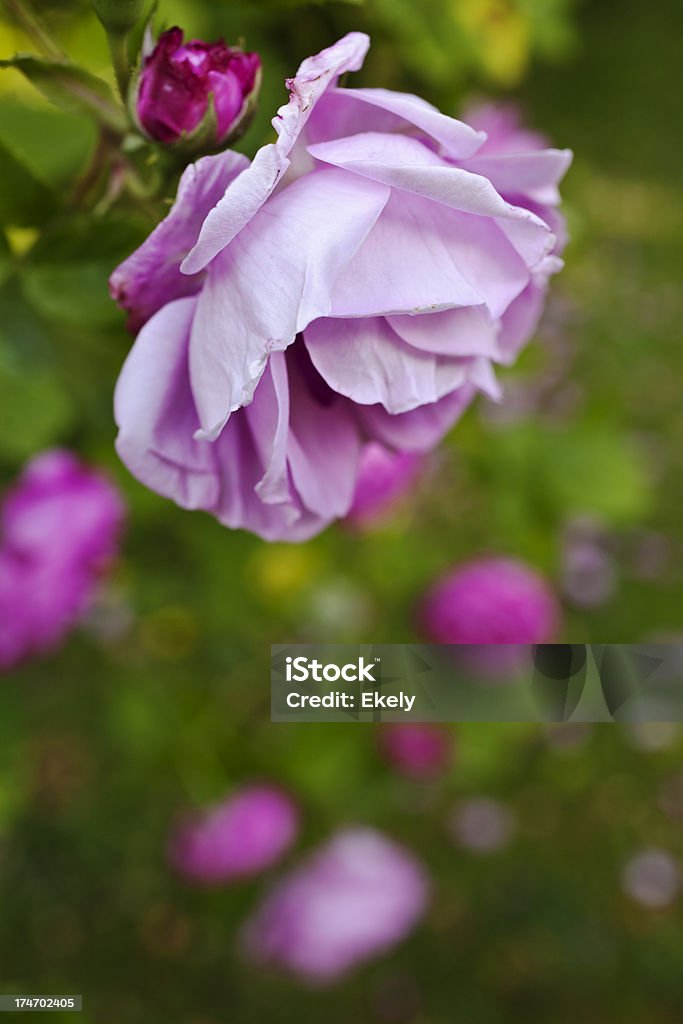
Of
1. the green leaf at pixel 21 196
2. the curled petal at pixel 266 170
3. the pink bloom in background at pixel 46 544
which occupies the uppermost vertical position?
the curled petal at pixel 266 170

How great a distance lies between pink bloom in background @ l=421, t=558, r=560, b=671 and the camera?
885 millimetres

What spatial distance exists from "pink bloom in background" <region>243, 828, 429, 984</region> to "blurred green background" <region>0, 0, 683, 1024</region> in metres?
0.07

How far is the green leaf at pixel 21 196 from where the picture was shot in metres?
0.38

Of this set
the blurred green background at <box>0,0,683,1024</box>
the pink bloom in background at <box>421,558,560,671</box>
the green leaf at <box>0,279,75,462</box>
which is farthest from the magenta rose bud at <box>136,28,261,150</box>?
the pink bloom in background at <box>421,558,560,671</box>

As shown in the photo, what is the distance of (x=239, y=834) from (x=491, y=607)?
32cm

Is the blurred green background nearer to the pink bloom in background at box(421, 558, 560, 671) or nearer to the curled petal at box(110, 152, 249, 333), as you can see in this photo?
the pink bloom in background at box(421, 558, 560, 671)

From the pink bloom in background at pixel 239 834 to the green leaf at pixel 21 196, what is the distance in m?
0.64

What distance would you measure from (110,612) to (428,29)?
2.31ft

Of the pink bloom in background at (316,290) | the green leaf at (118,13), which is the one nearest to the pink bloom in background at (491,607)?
the pink bloom in background at (316,290)

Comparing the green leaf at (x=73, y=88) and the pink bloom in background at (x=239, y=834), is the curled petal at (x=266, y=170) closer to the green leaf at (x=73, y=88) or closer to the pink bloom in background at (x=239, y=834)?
the green leaf at (x=73, y=88)

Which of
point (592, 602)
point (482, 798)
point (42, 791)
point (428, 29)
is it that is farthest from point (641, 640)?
point (428, 29)

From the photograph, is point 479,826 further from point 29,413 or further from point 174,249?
point 174,249

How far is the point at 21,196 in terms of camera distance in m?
0.39

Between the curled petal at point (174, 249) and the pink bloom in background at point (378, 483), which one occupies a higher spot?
the curled petal at point (174, 249)
